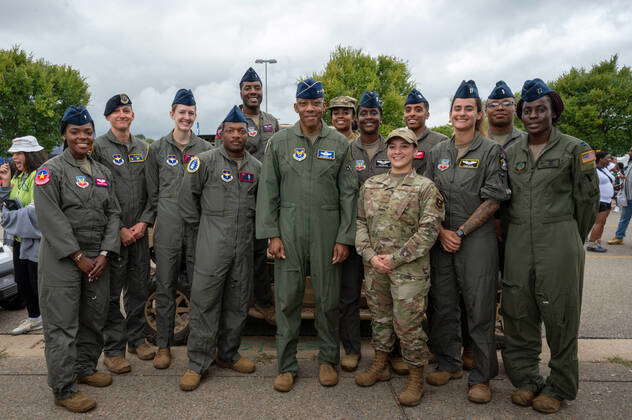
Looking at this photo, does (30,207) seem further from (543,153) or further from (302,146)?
(543,153)

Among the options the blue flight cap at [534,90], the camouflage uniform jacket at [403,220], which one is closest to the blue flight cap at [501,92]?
the blue flight cap at [534,90]

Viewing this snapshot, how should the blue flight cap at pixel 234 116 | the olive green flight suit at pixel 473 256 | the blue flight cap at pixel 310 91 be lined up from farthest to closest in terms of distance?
the blue flight cap at pixel 234 116 < the blue flight cap at pixel 310 91 < the olive green flight suit at pixel 473 256

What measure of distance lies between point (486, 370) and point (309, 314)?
62.1 inches

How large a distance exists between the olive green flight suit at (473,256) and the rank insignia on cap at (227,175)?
65.0 inches

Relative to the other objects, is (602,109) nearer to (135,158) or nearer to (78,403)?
(135,158)

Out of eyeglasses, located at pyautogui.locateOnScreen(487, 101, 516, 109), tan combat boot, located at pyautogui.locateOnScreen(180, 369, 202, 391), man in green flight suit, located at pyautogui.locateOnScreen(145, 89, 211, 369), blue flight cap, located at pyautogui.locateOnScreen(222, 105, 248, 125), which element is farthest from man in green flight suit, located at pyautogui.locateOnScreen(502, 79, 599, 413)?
man in green flight suit, located at pyautogui.locateOnScreen(145, 89, 211, 369)

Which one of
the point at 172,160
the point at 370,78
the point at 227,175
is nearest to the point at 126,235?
the point at 172,160

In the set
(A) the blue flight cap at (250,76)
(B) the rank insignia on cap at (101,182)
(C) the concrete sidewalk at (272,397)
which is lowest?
(C) the concrete sidewalk at (272,397)

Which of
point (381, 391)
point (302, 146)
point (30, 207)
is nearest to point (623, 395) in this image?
point (381, 391)

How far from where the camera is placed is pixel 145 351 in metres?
3.96

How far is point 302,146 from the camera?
11.5 ft

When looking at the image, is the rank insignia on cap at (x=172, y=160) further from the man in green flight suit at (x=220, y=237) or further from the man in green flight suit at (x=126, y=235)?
the man in green flight suit at (x=220, y=237)

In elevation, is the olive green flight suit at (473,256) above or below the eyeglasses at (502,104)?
below

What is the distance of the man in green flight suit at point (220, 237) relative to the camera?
11.6 ft
